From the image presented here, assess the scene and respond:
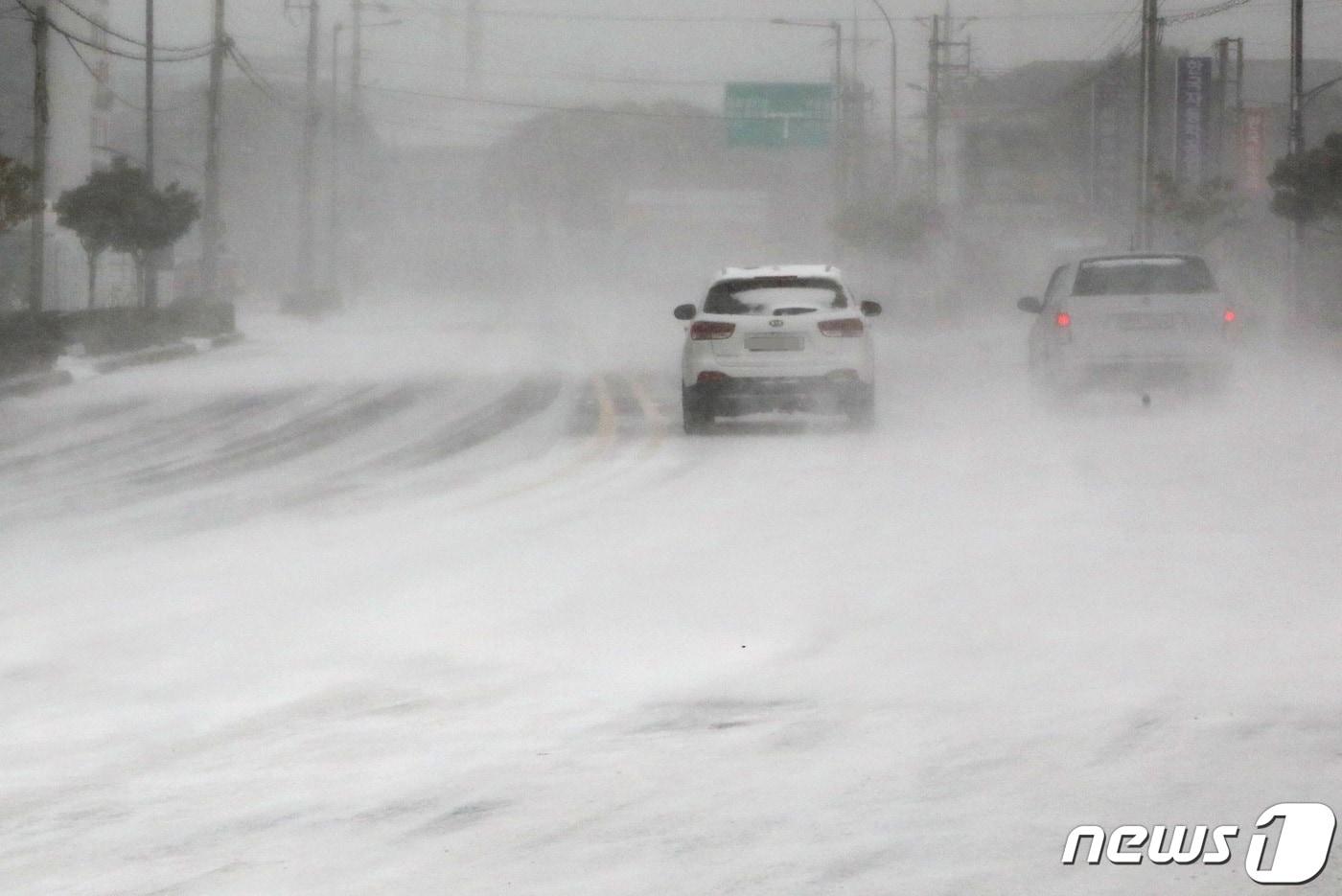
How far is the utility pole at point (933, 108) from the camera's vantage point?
7656 cm

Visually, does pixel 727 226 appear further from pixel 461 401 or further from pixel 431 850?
pixel 431 850

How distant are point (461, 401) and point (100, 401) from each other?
4.64 meters

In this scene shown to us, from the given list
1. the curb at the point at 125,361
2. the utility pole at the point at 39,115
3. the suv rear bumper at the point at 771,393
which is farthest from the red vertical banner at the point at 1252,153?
the suv rear bumper at the point at 771,393

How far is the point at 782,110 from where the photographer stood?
74.4 metres

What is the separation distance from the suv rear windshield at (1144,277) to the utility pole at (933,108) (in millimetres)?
51823

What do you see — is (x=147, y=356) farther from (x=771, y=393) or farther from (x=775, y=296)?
(x=771, y=393)

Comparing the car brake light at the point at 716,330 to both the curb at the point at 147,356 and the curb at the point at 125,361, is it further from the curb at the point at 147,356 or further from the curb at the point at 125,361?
the curb at the point at 147,356

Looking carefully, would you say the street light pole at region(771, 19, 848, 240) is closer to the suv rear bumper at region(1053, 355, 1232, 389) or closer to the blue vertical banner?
the blue vertical banner

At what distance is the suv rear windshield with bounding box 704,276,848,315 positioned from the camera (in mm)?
21797

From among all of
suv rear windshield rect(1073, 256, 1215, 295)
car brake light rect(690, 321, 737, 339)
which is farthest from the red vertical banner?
car brake light rect(690, 321, 737, 339)

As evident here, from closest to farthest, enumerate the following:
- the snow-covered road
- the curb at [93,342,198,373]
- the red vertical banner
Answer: the snow-covered road
the curb at [93,342,198,373]
the red vertical banner

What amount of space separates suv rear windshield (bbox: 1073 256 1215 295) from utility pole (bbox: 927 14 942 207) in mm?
51823

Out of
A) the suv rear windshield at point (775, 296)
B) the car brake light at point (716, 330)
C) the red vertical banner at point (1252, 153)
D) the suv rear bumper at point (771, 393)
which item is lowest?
the suv rear bumper at point (771, 393)

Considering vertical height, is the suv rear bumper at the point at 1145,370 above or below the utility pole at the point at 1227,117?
below
